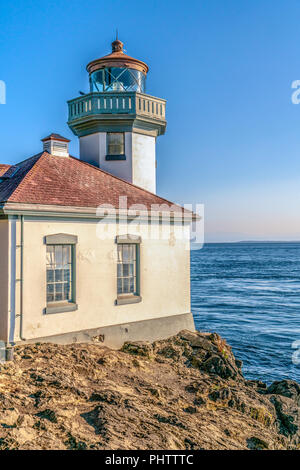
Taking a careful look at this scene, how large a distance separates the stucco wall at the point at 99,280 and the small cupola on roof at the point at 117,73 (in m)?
6.22

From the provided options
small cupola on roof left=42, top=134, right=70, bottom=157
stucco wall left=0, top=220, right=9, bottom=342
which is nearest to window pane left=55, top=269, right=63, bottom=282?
stucco wall left=0, top=220, right=9, bottom=342

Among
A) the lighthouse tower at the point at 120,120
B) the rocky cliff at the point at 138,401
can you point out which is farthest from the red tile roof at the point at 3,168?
the rocky cliff at the point at 138,401

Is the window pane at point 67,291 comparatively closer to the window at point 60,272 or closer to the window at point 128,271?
the window at point 60,272

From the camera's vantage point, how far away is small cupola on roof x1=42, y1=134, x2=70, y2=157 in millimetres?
13273

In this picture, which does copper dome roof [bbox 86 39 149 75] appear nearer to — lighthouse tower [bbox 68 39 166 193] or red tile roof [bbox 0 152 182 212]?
lighthouse tower [bbox 68 39 166 193]

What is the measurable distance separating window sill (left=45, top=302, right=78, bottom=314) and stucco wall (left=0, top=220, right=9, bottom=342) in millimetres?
1007

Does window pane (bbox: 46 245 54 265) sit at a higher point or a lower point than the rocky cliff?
higher

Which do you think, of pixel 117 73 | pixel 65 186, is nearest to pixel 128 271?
pixel 65 186

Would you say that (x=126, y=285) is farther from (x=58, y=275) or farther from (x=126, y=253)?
(x=58, y=275)

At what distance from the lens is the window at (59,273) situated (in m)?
10.5

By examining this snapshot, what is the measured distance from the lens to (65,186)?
11.6 metres

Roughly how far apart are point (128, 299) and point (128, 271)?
0.81m
